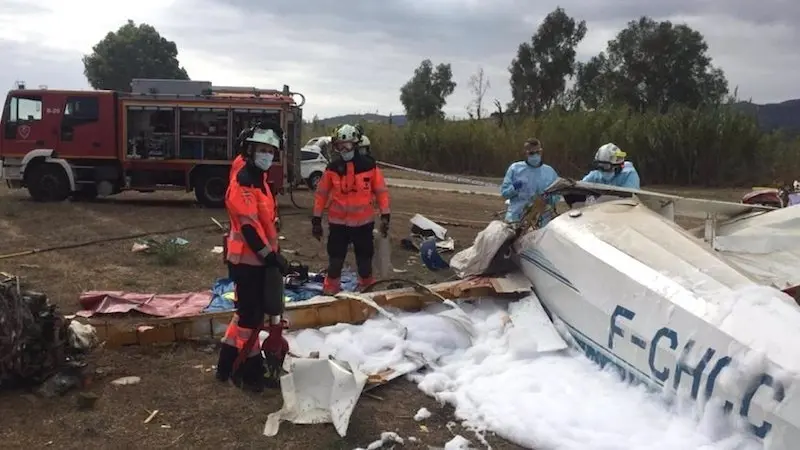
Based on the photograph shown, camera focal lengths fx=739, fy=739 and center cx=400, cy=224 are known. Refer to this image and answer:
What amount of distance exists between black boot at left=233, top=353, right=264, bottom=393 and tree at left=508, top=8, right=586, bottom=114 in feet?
121

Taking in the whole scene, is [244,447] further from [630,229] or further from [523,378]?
[630,229]

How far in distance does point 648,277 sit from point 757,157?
2363 cm

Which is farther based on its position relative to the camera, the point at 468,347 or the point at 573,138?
the point at 573,138

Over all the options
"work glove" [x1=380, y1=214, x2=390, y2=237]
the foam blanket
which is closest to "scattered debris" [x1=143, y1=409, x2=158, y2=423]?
the foam blanket

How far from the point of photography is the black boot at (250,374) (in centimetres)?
469

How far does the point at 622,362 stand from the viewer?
4324 mm

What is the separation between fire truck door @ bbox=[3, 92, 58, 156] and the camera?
14.9 m

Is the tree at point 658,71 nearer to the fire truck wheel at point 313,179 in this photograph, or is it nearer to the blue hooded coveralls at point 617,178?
the fire truck wheel at point 313,179

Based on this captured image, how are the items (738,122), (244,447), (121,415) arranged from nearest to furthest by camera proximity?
(244,447) → (121,415) → (738,122)

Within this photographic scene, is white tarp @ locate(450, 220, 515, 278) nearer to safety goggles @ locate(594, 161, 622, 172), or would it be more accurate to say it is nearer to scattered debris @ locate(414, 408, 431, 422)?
scattered debris @ locate(414, 408, 431, 422)

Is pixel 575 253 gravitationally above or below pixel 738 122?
below

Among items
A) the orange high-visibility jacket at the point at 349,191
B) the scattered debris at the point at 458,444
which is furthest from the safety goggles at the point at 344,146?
the scattered debris at the point at 458,444

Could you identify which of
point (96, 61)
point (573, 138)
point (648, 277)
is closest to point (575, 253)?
point (648, 277)

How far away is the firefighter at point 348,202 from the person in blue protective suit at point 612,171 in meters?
2.52
